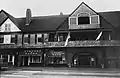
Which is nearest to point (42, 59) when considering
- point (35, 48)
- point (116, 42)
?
point (35, 48)

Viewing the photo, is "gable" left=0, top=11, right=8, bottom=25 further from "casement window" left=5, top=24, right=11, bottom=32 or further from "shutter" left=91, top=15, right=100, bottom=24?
"shutter" left=91, top=15, right=100, bottom=24

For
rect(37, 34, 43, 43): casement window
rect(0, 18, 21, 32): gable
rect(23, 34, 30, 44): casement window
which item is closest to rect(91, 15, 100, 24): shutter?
rect(37, 34, 43, 43): casement window

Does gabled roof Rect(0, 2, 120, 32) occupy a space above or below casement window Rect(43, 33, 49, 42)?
above

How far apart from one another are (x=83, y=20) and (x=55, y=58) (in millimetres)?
8747

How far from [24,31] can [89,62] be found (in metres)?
13.7

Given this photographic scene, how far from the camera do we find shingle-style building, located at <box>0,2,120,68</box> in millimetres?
25766

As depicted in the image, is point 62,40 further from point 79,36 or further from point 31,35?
point 31,35

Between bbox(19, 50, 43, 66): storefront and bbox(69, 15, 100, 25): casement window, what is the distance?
26.5ft

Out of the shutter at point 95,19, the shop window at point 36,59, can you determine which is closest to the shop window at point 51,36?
the shop window at point 36,59

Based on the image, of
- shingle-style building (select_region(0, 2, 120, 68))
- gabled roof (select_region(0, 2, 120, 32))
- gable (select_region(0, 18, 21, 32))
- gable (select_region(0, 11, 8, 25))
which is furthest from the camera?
gable (select_region(0, 11, 8, 25))

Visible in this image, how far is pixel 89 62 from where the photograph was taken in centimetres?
2670

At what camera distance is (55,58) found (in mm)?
27688

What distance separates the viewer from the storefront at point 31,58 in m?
28.0

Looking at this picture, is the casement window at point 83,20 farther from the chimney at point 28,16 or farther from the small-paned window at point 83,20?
the chimney at point 28,16
